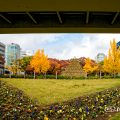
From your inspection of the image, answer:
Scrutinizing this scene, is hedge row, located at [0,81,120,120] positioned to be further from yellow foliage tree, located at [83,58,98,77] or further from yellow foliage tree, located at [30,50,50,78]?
yellow foliage tree, located at [83,58,98,77]

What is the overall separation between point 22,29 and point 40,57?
2886 cm

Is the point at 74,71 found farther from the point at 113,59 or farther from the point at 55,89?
the point at 55,89

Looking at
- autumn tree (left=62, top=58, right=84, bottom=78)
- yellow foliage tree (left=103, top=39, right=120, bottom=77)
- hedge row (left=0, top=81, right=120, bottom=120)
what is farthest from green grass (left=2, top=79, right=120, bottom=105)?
autumn tree (left=62, top=58, right=84, bottom=78)

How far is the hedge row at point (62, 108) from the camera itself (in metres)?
21.7

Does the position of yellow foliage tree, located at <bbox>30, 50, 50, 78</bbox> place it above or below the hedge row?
above

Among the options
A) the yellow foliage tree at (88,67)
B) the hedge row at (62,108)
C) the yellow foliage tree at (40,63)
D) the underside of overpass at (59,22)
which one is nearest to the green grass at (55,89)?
the hedge row at (62,108)

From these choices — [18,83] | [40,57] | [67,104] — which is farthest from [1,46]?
[67,104]

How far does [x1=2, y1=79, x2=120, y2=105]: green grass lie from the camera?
27266 millimetres

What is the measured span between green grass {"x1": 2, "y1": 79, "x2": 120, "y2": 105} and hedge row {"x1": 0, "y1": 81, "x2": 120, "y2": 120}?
1381 millimetres

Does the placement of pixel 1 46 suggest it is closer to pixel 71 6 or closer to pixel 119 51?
pixel 119 51

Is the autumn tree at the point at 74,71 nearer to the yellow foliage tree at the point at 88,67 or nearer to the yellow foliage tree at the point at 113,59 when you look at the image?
the yellow foliage tree at the point at 88,67

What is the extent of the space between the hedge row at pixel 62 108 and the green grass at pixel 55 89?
4.53 ft

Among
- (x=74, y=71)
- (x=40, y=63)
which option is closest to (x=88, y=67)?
(x=74, y=71)

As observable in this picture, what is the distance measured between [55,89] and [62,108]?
7.54 metres
